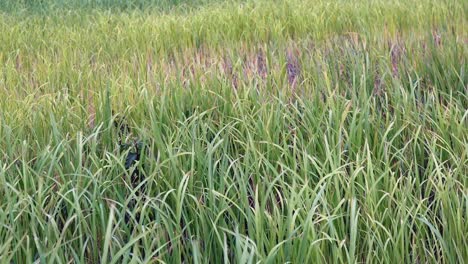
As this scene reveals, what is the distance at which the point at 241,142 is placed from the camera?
1518 mm

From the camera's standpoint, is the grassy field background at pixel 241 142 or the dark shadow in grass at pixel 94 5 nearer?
the grassy field background at pixel 241 142

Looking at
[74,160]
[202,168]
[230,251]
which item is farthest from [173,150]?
[230,251]

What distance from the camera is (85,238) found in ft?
4.28

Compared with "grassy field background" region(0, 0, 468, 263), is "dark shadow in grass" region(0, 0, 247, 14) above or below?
above

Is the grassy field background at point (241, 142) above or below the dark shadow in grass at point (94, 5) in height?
below

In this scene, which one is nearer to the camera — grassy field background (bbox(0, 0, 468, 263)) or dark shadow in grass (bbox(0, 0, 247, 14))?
grassy field background (bbox(0, 0, 468, 263))

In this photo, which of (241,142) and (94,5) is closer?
(241,142)

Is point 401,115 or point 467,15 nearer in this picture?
point 401,115

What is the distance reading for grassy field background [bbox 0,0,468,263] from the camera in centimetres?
120

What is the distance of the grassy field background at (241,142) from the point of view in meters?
1.20

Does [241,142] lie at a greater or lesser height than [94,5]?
lesser

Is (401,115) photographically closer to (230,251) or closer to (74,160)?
(230,251)

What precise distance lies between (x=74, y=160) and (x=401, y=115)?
99cm

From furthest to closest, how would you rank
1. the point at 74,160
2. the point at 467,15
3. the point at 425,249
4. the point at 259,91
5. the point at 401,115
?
the point at 467,15 → the point at 259,91 → the point at 401,115 → the point at 74,160 → the point at 425,249
